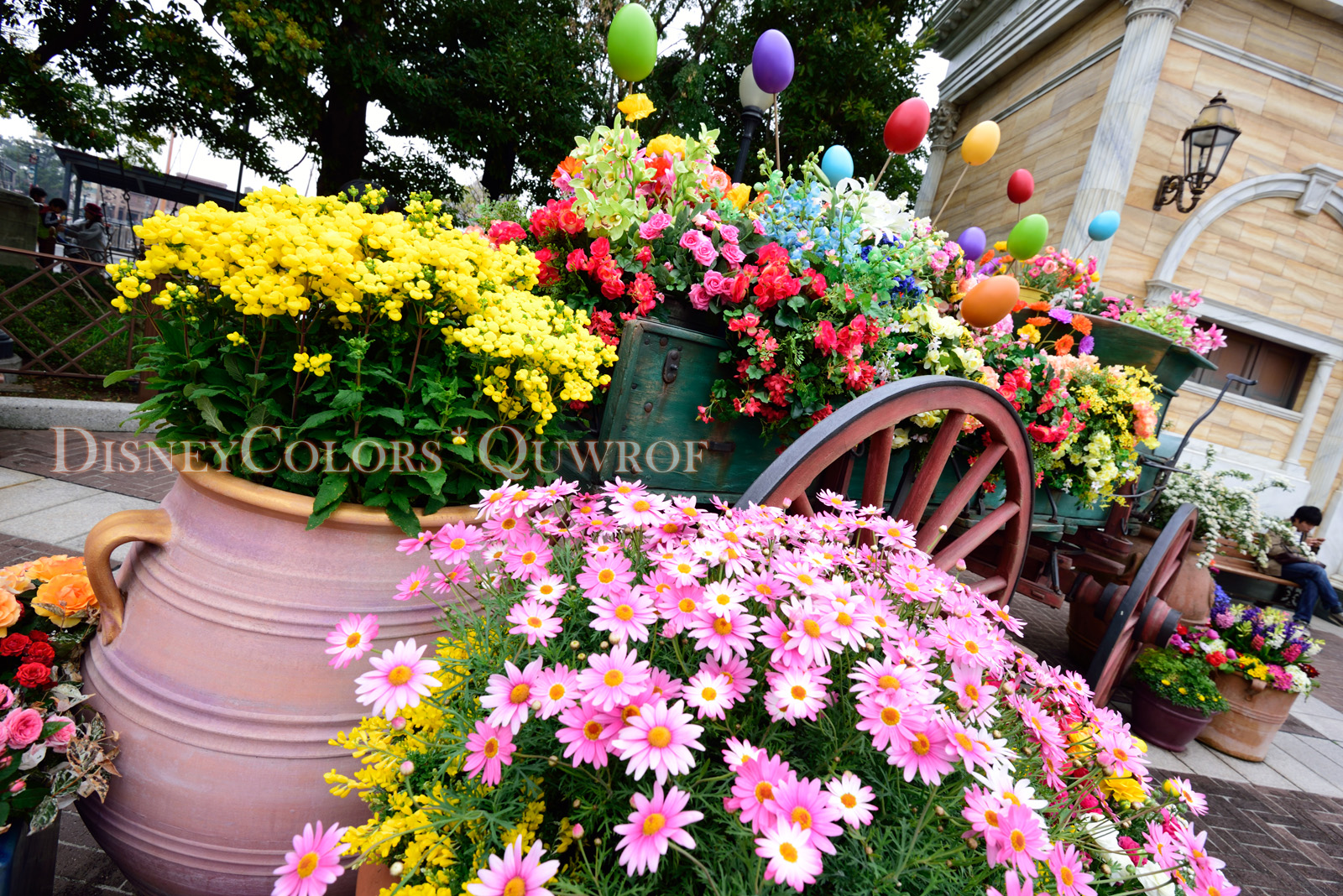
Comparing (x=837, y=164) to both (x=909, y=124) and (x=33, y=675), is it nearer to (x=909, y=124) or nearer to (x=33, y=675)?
(x=909, y=124)

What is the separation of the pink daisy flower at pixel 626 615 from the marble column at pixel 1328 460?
1067cm

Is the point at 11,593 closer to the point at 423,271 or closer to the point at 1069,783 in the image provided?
the point at 423,271

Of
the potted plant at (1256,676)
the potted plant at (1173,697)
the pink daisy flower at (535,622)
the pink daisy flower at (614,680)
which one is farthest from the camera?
the potted plant at (1256,676)

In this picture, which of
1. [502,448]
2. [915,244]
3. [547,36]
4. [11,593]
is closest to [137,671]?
[11,593]

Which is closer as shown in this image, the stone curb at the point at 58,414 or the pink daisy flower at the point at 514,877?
the pink daisy flower at the point at 514,877

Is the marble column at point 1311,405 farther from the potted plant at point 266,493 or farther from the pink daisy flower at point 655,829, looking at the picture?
the pink daisy flower at point 655,829

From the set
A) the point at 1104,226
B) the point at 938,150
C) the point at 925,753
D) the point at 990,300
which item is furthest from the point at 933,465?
the point at 938,150

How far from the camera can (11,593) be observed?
1.23m

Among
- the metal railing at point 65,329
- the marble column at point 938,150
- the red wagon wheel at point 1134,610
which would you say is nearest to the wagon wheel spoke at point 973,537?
the red wagon wheel at point 1134,610

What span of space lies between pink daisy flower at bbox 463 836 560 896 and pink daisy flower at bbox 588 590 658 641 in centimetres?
22

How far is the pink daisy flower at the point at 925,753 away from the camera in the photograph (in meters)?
0.66

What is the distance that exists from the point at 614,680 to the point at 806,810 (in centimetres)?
23

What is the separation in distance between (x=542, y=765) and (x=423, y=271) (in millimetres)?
927

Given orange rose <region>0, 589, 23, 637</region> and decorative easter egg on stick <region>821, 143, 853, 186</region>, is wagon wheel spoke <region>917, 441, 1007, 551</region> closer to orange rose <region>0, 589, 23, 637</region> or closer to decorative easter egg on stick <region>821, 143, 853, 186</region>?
decorative easter egg on stick <region>821, 143, 853, 186</region>
